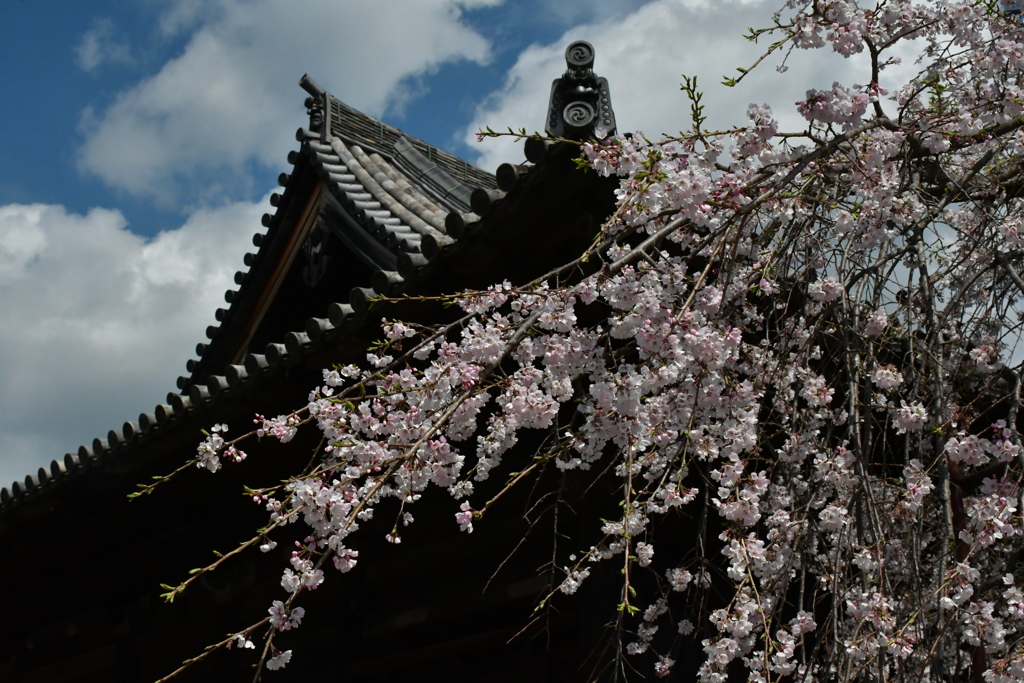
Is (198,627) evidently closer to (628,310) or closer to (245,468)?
(245,468)

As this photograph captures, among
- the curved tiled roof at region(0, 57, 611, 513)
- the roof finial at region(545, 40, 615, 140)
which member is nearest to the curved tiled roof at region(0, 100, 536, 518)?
the curved tiled roof at region(0, 57, 611, 513)

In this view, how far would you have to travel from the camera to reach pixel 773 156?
9.23 ft

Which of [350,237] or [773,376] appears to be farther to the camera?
[350,237]

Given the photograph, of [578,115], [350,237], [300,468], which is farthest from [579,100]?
[350,237]

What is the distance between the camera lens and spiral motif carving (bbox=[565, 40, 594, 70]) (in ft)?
12.1

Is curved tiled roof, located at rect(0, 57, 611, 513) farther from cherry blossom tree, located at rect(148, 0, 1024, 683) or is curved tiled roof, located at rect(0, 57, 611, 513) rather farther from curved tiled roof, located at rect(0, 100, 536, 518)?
cherry blossom tree, located at rect(148, 0, 1024, 683)

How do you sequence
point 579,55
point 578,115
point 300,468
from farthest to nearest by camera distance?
point 300,468
point 579,55
point 578,115

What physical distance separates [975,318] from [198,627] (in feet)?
15.5

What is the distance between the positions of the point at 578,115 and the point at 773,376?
1.17 metres

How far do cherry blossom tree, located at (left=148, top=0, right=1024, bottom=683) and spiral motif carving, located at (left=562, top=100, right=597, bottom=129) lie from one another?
14 cm

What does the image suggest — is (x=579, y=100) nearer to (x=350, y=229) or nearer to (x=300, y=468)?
(x=300, y=468)

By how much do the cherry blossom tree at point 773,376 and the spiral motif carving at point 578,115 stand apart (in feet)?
0.45

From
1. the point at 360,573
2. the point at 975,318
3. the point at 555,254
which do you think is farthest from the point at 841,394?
the point at 360,573

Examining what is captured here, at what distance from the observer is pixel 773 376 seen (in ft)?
11.2
